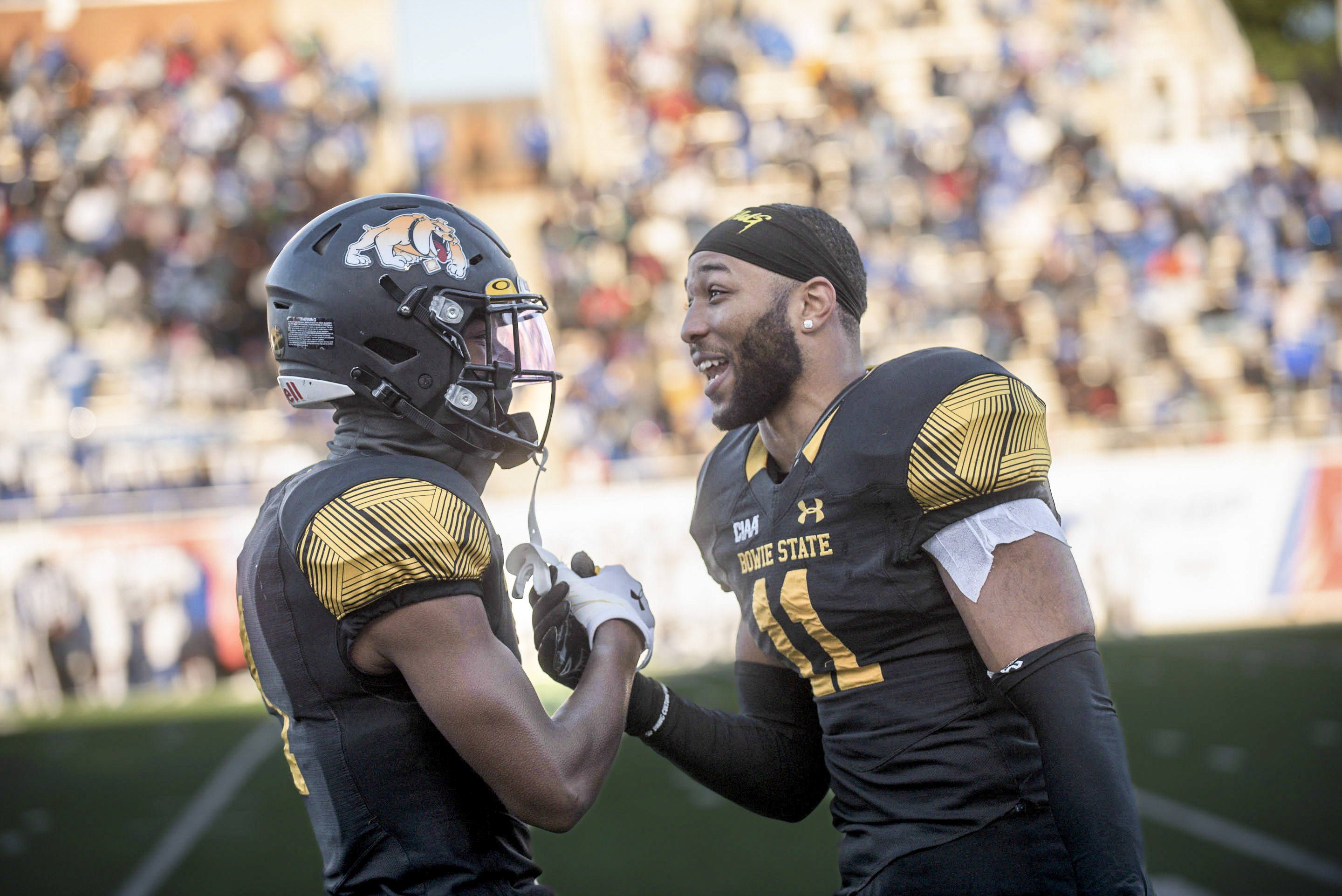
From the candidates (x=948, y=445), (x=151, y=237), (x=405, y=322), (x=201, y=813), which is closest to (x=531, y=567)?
(x=405, y=322)

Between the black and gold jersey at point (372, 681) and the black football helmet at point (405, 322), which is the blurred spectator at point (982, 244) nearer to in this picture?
the black football helmet at point (405, 322)

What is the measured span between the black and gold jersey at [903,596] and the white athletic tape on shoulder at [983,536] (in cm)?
2

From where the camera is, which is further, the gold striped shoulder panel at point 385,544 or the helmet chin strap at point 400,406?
the helmet chin strap at point 400,406

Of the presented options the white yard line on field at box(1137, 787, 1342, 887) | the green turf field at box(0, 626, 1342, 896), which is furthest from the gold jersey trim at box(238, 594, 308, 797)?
the white yard line on field at box(1137, 787, 1342, 887)

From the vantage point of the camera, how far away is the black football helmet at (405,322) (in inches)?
99.8

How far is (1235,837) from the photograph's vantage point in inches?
241

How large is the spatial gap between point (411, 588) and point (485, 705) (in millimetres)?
233

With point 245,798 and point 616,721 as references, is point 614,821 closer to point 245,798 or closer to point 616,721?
point 245,798

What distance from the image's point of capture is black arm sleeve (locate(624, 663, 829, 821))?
2.97 m

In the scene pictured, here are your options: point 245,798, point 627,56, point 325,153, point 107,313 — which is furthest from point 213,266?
point 245,798

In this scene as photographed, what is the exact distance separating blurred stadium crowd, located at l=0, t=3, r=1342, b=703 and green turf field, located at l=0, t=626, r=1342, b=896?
3.25m

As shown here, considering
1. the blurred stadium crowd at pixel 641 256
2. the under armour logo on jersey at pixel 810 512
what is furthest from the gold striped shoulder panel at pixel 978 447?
the blurred stadium crowd at pixel 641 256

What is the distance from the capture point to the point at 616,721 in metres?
2.38

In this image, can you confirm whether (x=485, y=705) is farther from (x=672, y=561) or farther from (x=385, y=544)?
(x=672, y=561)
